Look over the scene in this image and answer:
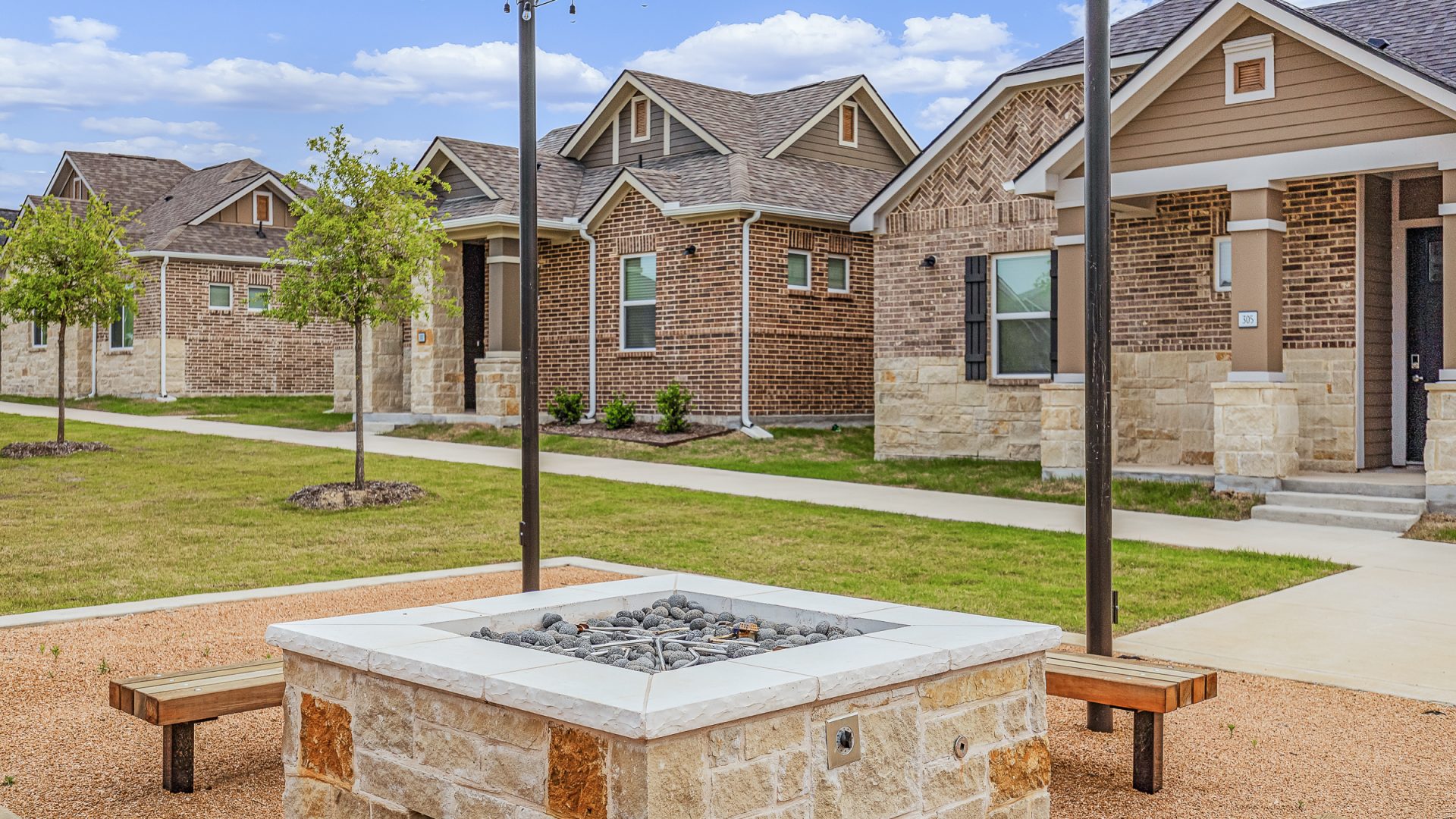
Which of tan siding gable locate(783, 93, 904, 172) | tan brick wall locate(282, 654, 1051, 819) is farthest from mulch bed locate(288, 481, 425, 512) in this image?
tan siding gable locate(783, 93, 904, 172)

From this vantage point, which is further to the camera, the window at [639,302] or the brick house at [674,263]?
the window at [639,302]

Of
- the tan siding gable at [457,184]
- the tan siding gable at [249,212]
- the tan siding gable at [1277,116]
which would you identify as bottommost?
the tan siding gable at [1277,116]

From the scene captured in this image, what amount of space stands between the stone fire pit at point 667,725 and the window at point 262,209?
3003cm

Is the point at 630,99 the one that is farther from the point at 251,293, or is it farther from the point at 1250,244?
the point at 1250,244

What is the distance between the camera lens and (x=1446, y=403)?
12188 millimetres

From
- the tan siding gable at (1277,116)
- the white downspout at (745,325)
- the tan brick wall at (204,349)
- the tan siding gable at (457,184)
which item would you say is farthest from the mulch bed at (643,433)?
the tan brick wall at (204,349)

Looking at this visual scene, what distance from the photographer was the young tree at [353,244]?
13.7 meters

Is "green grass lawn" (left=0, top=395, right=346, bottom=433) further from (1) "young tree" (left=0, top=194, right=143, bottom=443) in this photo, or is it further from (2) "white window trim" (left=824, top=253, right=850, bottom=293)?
(2) "white window trim" (left=824, top=253, right=850, bottom=293)

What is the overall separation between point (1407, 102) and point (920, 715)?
1109 cm

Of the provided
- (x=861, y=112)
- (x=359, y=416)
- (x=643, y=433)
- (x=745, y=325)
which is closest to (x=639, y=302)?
(x=745, y=325)

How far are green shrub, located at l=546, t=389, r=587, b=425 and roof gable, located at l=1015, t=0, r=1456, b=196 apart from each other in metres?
9.10

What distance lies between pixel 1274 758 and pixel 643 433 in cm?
1498

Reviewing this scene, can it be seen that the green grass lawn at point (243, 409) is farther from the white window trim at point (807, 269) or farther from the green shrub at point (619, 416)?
the white window trim at point (807, 269)

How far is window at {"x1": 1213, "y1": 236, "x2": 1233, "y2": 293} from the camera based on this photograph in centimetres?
1505
